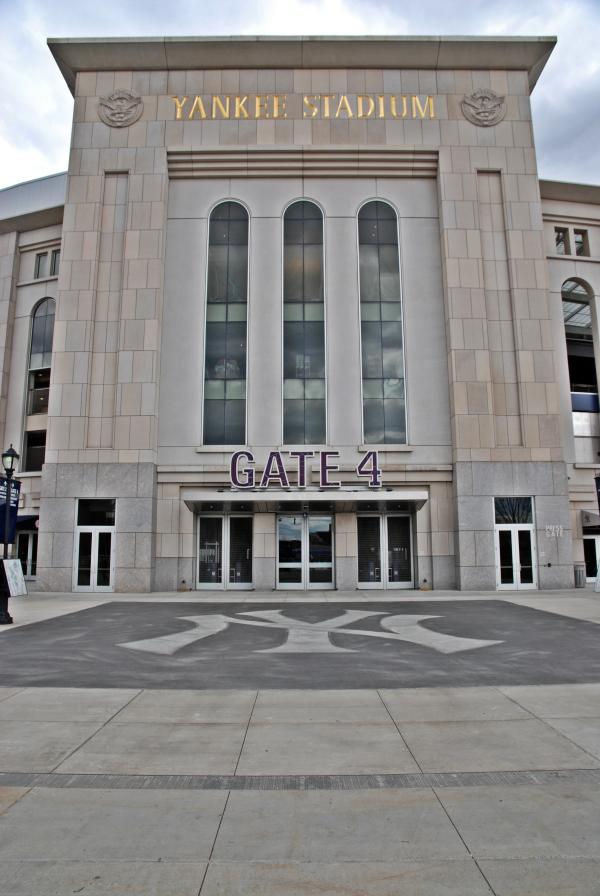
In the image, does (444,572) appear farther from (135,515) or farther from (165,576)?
(135,515)

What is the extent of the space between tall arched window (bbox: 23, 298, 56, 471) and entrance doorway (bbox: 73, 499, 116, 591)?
748 centimetres

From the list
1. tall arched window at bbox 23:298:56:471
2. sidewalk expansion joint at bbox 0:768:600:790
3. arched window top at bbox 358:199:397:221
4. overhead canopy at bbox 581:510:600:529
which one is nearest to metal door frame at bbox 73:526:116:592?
tall arched window at bbox 23:298:56:471

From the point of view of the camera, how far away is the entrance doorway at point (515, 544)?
24375 mm

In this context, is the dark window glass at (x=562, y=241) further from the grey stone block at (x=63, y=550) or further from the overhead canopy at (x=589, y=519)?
the grey stone block at (x=63, y=550)

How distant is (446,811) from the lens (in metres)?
4.40

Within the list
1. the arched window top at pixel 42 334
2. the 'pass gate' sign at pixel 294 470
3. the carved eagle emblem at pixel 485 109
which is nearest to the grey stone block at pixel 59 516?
the 'pass gate' sign at pixel 294 470

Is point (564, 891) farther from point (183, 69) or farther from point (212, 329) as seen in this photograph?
point (183, 69)

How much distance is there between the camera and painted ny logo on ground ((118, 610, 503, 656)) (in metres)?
11.2

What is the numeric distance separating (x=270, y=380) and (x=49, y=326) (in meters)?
13.4

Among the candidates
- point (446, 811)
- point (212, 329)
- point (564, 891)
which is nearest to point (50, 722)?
point (446, 811)

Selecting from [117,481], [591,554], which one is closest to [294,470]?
[117,481]

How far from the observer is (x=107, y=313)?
26031mm

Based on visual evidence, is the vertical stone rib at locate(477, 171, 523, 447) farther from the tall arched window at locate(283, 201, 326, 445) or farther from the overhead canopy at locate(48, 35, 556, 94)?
the tall arched window at locate(283, 201, 326, 445)

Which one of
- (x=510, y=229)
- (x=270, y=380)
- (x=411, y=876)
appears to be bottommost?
(x=411, y=876)
